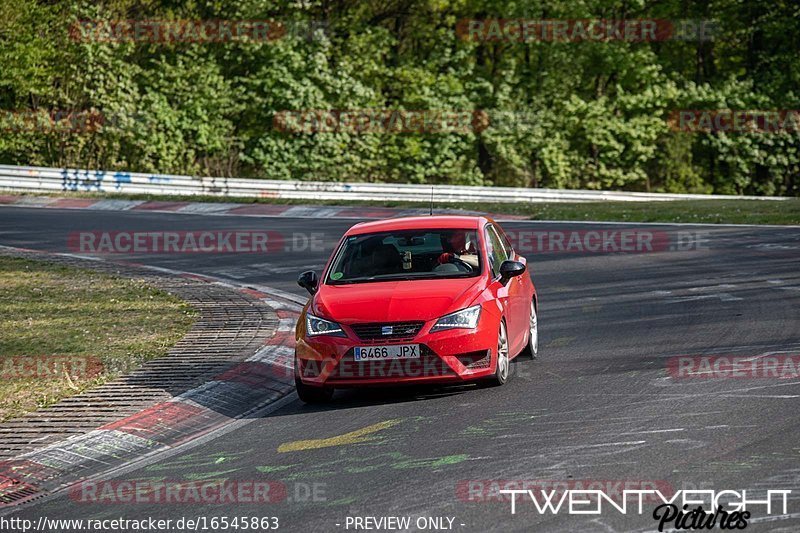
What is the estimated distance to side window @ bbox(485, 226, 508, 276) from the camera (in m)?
11.8

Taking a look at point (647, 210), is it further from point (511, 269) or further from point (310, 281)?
point (310, 281)

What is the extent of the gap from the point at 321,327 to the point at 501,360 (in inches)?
63.3

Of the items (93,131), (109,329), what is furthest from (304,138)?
(109,329)

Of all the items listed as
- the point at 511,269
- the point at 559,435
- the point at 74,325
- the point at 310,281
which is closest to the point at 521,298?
the point at 511,269

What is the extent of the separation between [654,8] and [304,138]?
15756 millimetres

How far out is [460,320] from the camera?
1050 cm

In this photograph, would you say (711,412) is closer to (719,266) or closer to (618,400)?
(618,400)

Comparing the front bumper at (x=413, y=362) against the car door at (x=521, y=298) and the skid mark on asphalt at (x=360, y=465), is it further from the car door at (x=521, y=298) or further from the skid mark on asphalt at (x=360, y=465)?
the skid mark on asphalt at (x=360, y=465)

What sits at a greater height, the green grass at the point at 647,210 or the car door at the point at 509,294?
the car door at the point at 509,294

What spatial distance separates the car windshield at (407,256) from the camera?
11477 millimetres

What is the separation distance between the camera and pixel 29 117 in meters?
42.7

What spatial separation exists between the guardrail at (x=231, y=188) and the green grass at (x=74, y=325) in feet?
58.2

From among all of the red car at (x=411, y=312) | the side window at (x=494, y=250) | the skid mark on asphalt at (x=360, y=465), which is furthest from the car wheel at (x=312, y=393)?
the skid mark on asphalt at (x=360, y=465)

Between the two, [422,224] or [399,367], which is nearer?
[399,367]
